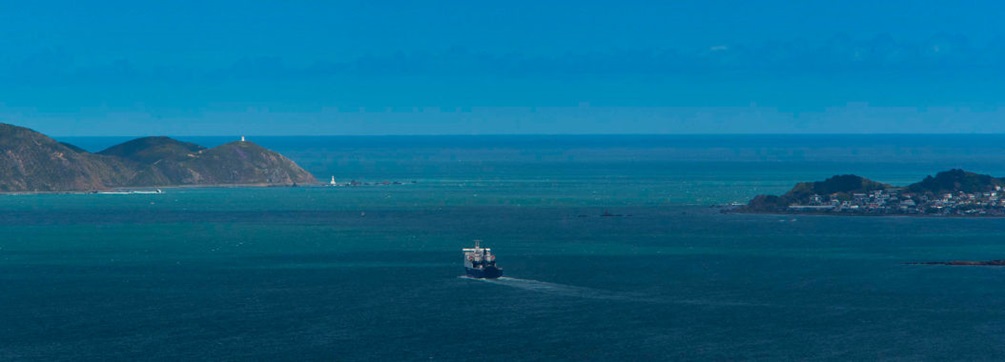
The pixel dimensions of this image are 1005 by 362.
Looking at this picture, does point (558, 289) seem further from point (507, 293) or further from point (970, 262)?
point (970, 262)

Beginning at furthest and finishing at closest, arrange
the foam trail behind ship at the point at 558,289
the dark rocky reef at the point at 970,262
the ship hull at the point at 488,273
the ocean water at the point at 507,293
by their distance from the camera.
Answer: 1. the dark rocky reef at the point at 970,262
2. the ship hull at the point at 488,273
3. the foam trail behind ship at the point at 558,289
4. the ocean water at the point at 507,293

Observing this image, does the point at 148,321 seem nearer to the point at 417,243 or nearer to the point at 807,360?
the point at 807,360

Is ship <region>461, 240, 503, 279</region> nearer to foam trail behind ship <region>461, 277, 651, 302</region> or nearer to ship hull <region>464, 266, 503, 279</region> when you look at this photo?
ship hull <region>464, 266, 503, 279</region>

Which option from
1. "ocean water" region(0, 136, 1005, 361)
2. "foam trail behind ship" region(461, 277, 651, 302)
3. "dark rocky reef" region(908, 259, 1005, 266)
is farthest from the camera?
"dark rocky reef" region(908, 259, 1005, 266)

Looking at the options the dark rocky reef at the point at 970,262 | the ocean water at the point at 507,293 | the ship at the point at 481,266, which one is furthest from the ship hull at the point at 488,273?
the dark rocky reef at the point at 970,262

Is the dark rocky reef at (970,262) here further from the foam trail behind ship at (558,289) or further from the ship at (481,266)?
the ship at (481,266)

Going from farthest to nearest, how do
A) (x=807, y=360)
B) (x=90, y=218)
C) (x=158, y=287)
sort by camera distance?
(x=90, y=218) → (x=158, y=287) → (x=807, y=360)

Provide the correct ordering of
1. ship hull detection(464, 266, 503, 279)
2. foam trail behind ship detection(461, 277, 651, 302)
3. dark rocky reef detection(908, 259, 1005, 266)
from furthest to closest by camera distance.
→ dark rocky reef detection(908, 259, 1005, 266)
ship hull detection(464, 266, 503, 279)
foam trail behind ship detection(461, 277, 651, 302)

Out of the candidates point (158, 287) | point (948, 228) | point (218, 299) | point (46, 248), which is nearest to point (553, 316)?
point (218, 299)

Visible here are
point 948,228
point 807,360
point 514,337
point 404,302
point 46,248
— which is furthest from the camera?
point 948,228

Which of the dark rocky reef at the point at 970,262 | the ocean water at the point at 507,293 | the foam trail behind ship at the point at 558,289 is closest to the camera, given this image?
the ocean water at the point at 507,293

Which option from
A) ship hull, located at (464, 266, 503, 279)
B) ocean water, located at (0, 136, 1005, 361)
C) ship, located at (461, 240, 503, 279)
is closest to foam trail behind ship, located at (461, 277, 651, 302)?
ocean water, located at (0, 136, 1005, 361)
